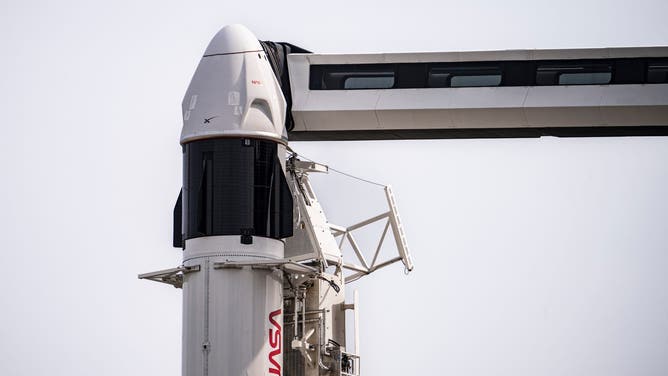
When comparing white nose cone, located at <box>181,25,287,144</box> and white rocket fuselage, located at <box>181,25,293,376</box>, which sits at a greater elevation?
white nose cone, located at <box>181,25,287,144</box>

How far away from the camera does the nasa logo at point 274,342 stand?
61.3 m

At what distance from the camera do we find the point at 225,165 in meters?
61.8

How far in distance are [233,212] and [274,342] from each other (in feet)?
14.4

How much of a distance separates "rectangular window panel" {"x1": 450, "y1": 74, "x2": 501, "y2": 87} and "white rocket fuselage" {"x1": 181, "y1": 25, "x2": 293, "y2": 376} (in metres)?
6.57

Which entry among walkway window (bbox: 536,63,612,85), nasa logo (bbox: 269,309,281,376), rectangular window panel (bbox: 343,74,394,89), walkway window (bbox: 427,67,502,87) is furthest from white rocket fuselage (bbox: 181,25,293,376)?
walkway window (bbox: 536,63,612,85)

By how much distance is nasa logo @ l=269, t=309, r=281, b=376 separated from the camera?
61281mm

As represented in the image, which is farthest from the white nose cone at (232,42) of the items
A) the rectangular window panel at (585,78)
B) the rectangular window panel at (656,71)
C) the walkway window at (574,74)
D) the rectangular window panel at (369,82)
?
the rectangular window panel at (656,71)

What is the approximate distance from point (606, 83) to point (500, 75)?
3.66 m

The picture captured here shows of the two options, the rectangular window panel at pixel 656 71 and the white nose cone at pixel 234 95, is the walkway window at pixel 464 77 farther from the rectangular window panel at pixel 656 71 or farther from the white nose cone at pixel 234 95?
the white nose cone at pixel 234 95

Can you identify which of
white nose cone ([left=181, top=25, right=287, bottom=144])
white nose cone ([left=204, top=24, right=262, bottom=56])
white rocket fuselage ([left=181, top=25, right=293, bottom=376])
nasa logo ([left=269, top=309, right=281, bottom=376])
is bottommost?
nasa logo ([left=269, top=309, right=281, bottom=376])

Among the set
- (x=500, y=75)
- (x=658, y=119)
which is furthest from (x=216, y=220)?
(x=658, y=119)

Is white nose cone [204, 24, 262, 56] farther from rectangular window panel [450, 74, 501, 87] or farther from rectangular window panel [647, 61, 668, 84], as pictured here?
rectangular window panel [647, 61, 668, 84]

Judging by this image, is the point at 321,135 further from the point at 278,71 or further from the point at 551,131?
the point at 551,131

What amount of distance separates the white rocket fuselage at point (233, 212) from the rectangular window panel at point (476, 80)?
6569mm
